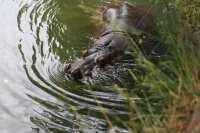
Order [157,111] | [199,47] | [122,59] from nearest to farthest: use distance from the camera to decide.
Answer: [157,111] → [199,47] → [122,59]

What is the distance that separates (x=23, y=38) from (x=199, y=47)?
9.60 feet

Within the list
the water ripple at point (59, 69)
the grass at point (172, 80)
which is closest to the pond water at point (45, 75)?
the water ripple at point (59, 69)

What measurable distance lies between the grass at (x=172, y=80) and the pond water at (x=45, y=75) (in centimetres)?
48

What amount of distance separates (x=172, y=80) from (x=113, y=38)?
2061 millimetres

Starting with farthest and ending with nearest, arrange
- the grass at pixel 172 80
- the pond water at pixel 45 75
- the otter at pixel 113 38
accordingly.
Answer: the otter at pixel 113 38 < the pond water at pixel 45 75 < the grass at pixel 172 80

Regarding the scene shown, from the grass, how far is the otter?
0.42 metres

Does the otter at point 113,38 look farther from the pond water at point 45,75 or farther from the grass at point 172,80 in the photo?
the grass at point 172,80

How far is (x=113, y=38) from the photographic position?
6277 millimetres

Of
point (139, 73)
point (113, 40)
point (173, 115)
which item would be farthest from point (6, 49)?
point (173, 115)

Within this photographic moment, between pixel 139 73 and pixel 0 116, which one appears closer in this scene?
pixel 0 116

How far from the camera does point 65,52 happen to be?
6613mm

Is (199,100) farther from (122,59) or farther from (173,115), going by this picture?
(122,59)

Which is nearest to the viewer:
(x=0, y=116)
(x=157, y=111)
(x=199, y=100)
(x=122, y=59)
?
(x=199, y=100)

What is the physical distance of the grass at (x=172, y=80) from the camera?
389 cm
